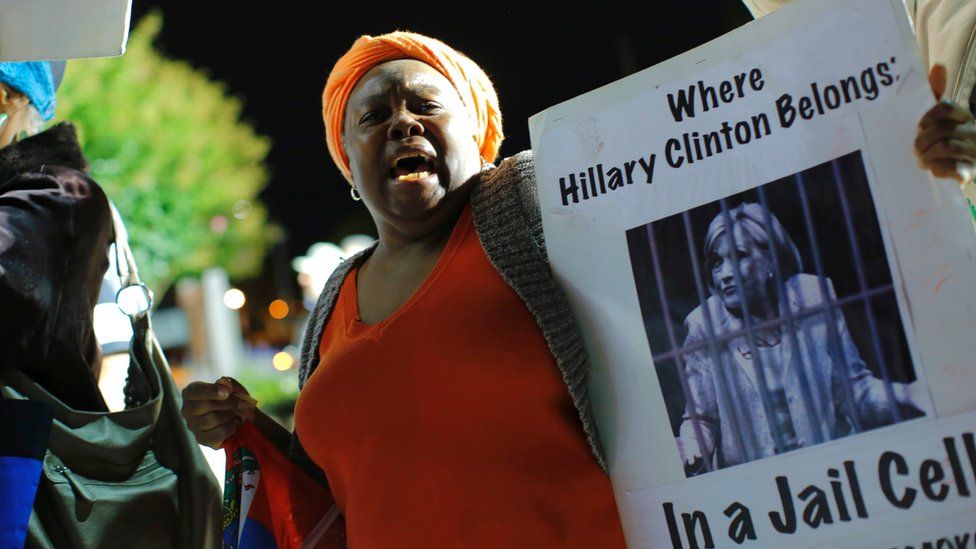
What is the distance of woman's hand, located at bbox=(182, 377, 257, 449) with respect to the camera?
2.30 m

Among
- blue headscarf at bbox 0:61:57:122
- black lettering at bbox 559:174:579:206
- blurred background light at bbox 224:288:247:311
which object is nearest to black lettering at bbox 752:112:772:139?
black lettering at bbox 559:174:579:206

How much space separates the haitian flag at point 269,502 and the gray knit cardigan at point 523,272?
47 mm

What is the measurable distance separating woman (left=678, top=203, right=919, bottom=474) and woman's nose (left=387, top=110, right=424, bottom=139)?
725 mm

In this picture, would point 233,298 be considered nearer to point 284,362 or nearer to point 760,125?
point 284,362

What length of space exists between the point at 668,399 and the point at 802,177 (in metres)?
0.42

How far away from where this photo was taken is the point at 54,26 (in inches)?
97.3

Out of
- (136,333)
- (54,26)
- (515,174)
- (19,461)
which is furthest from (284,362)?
(515,174)

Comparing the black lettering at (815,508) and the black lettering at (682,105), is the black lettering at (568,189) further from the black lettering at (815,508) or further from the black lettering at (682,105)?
the black lettering at (815,508)

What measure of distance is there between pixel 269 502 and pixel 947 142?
1573 mm

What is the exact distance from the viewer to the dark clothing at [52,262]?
2240 mm

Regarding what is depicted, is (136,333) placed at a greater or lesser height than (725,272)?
greater

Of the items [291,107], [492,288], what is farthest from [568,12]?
[291,107]

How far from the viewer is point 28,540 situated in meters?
2.19

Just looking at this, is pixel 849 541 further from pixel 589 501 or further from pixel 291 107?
pixel 291 107
